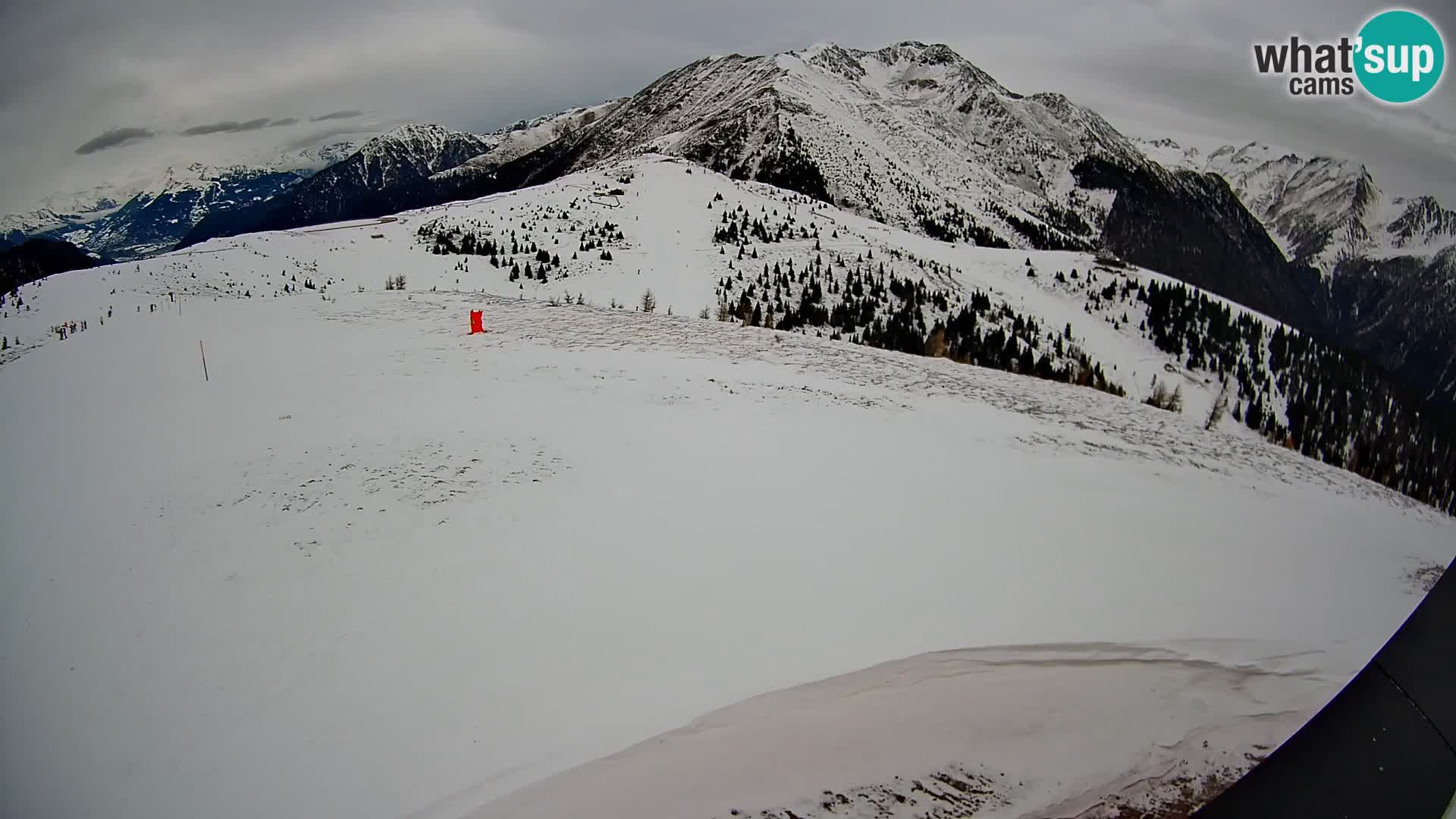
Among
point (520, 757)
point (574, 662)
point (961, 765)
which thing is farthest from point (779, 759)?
point (574, 662)

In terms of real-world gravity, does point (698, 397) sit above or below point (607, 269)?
below

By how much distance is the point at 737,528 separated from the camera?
9.36 ft

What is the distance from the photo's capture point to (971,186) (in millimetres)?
77750

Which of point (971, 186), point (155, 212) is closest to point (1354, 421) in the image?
point (155, 212)

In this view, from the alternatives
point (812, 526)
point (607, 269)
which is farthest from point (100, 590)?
point (607, 269)

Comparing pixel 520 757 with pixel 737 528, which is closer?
pixel 520 757

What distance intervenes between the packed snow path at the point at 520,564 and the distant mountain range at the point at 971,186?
625mm

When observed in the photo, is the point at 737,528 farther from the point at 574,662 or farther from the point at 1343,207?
the point at 1343,207

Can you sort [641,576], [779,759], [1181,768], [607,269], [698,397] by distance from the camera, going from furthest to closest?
[607,269] → [698,397] → [641,576] → [779,759] → [1181,768]

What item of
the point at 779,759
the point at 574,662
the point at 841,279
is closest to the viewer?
the point at 779,759

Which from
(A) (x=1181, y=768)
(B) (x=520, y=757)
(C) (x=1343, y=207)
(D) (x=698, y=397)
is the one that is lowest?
(B) (x=520, y=757)

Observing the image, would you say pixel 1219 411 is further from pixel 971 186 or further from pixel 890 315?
pixel 971 186

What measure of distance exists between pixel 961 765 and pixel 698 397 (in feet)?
12.0

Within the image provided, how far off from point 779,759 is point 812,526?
4.85ft
